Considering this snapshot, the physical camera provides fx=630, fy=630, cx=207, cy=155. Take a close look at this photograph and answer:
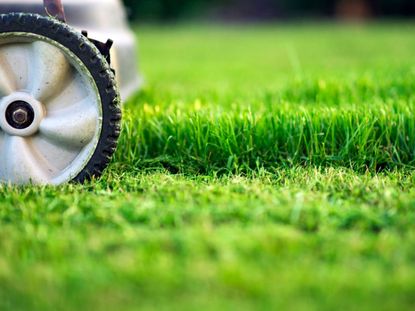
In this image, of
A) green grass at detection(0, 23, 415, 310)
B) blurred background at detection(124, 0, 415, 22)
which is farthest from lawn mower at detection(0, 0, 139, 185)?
blurred background at detection(124, 0, 415, 22)

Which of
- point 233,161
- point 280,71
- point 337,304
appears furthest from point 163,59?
point 337,304

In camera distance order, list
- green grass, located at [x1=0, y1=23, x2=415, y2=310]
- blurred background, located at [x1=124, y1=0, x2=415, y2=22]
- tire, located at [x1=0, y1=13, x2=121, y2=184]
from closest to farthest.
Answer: green grass, located at [x1=0, y1=23, x2=415, y2=310] < tire, located at [x1=0, y1=13, x2=121, y2=184] < blurred background, located at [x1=124, y1=0, x2=415, y2=22]

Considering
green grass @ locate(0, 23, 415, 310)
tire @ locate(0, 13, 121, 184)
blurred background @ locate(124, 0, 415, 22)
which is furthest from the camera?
blurred background @ locate(124, 0, 415, 22)

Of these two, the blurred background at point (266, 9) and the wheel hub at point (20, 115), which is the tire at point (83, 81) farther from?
the blurred background at point (266, 9)

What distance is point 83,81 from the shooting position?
193cm

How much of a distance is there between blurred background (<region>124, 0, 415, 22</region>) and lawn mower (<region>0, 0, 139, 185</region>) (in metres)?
10.9

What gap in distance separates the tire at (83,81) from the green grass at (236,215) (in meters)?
0.08

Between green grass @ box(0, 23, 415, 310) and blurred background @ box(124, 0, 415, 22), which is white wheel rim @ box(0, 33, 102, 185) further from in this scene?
blurred background @ box(124, 0, 415, 22)

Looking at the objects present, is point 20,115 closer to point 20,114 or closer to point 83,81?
point 20,114

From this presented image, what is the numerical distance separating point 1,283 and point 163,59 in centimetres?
528

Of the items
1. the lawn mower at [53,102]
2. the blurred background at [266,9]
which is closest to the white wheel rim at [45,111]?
the lawn mower at [53,102]

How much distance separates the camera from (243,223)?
5.09 feet

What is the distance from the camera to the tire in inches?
73.6

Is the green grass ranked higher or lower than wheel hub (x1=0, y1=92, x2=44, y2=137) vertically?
lower
